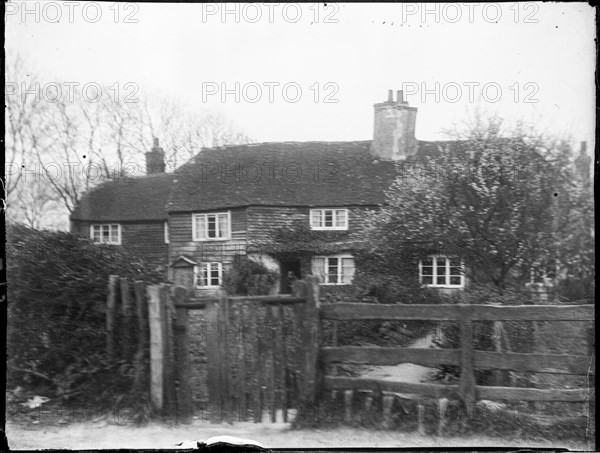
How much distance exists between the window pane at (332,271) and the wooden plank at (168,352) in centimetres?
123

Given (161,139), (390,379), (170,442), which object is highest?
(161,139)

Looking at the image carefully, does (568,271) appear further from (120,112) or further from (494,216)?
(120,112)

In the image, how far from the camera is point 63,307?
4.11m

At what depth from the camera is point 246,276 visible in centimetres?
401

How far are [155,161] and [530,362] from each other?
3.27 metres

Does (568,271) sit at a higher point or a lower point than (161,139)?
lower

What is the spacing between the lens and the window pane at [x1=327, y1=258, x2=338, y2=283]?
402 centimetres

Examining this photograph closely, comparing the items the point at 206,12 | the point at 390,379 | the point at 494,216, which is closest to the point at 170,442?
the point at 390,379

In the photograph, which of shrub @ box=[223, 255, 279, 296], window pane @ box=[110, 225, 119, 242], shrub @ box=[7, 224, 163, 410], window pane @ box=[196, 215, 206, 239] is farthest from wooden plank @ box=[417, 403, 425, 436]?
window pane @ box=[110, 225, 119, 242]

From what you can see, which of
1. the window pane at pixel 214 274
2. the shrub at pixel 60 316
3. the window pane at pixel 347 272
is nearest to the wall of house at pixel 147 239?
the shrub at pixel 60 316

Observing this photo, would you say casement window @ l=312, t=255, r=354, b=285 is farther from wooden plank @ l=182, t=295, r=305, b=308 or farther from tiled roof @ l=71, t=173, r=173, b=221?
tiled roof @ l=71, t=173, r=173, b=221

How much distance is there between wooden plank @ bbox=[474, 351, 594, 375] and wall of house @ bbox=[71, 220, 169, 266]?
253 cm

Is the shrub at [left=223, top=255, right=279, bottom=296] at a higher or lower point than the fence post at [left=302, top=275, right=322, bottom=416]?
higher

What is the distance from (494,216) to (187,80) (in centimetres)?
257
